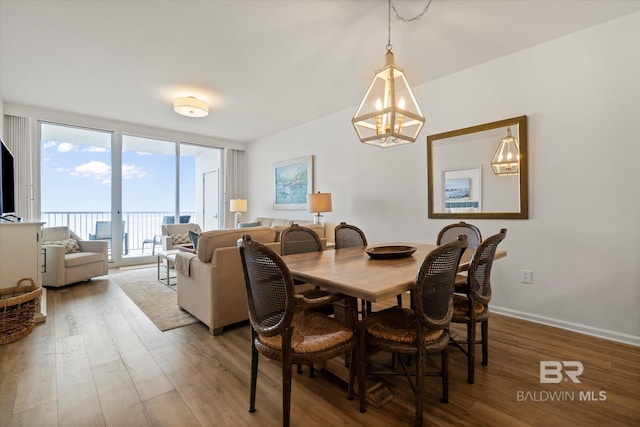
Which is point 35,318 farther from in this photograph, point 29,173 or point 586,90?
point 586,90

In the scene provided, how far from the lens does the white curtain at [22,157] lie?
14.3ft

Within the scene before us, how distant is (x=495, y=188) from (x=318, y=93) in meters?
2.49

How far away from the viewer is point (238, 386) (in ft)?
5.82

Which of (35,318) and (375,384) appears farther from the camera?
(35,318)

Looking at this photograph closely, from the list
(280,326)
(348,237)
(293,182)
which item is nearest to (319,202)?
(293,182)

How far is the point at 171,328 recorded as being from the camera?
8.69ft

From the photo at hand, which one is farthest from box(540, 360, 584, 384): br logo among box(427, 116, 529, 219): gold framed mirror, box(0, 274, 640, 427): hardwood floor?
box(427, 116, 529, 219): gold framed mirror

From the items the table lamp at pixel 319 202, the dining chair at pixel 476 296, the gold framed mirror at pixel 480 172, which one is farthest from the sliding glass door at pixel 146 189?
the dining chair at pixel 476 296

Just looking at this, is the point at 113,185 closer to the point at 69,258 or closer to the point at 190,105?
the point at 69,258

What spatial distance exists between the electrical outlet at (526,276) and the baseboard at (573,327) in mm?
312

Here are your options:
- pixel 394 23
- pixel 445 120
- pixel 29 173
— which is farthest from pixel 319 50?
pixel 29 173

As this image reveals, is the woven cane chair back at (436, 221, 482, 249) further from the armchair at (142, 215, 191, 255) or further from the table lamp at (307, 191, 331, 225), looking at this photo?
the armchair at (142, 215, 191, 255)

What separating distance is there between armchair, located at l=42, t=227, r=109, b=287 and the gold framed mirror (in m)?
4.77

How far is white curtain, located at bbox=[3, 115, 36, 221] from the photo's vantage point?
436 cm
